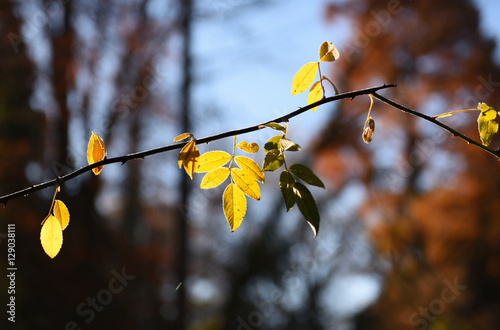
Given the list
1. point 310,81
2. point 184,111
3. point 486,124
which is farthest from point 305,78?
point 184,111

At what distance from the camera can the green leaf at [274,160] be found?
0.88ft

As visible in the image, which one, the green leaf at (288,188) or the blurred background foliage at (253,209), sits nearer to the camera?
the green leaf at (288,188)

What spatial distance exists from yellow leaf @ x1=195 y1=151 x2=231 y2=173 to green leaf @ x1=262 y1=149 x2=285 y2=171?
39mm

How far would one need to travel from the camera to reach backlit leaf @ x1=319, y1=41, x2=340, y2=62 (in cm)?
29

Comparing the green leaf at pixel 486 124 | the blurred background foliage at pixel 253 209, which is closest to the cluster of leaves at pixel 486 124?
the green leaf at pixel 486 124

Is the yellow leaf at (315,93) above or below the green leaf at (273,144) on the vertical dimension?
above

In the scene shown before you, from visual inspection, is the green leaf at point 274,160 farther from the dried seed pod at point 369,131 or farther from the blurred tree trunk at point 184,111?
the blurred tree trunk at point 184,111

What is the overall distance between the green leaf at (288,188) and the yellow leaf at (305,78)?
63mm

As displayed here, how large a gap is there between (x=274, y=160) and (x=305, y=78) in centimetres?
7

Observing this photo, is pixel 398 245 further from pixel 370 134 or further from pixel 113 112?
pixel 370 134

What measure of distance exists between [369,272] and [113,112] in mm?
3648

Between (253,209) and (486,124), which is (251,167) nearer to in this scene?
(486,124)

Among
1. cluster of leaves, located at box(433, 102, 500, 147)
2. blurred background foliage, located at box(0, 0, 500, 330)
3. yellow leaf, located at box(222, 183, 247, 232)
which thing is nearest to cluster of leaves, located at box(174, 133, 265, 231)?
yellow leaf, located at box(222, 183, 247, 232)

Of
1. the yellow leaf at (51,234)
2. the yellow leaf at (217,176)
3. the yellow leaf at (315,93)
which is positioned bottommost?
the yellow leaf at (51,234)
